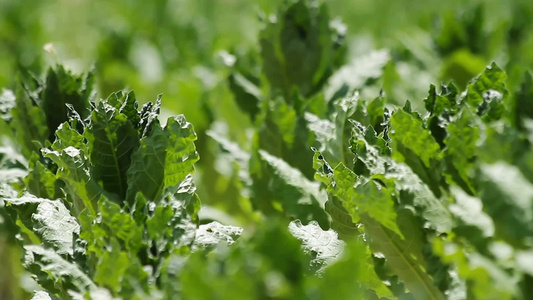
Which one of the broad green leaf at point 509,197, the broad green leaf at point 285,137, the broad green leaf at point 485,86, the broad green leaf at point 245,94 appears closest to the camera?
the broad green leaf at point 509,197

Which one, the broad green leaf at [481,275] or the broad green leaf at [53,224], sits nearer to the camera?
the broad green leaf at [481,275]

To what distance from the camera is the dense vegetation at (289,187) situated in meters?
1.37

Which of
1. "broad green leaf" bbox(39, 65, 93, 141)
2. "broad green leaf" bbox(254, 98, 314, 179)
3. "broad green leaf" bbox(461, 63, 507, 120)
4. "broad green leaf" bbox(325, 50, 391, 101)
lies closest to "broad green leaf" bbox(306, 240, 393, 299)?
"broad green leaf" bbox(461, 63, 507, 120)

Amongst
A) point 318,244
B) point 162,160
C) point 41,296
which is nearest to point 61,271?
point 41,296

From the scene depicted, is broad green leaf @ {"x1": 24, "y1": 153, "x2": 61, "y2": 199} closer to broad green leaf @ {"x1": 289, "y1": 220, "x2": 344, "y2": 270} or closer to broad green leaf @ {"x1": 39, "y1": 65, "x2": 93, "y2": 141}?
broad green leaf @ {"x1": 39, "y1": 65, "x2": 93, "y2": 141}

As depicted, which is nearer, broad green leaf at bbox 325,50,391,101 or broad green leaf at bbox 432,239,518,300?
broad green leaf at bbox 432,239,518,300

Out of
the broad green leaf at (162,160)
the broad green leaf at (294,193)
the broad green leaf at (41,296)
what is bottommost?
the broad green leaf at (41,296)

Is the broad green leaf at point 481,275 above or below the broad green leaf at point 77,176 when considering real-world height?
below

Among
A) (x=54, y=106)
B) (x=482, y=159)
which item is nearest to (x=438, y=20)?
(x=54, y=106)

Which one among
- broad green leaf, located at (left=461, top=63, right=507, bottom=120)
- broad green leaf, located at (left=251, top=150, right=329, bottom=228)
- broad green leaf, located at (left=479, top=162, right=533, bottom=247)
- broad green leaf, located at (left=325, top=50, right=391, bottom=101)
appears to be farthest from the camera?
broad green leaf, located at (left=325, top=50, right=391, bottom=101)

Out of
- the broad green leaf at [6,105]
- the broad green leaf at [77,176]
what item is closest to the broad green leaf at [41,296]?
the broad green leaf at [77,176]

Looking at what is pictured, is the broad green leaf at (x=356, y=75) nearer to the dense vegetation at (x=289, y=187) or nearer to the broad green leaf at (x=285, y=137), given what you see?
the dense vegetation at (x=289, y=187)

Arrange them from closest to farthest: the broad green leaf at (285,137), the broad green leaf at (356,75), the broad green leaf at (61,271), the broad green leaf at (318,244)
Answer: the broad green leaf at (61,271) → the broad green leaf at (318,244) → the broad green leaf at (285,137) → the broad green leaf at (356,75)

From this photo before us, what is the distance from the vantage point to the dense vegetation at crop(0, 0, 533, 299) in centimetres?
137
